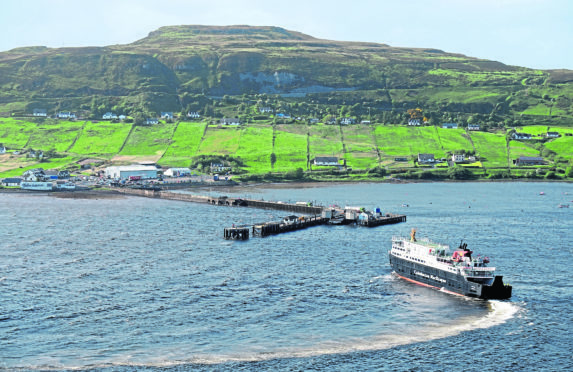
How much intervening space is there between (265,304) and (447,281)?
24805 mm

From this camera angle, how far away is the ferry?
8325 centimetres

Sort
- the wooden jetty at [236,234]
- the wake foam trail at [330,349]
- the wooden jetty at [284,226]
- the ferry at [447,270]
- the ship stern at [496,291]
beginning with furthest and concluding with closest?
the wooden jetty at [284,226]
the wooden jetty at [236,234]
the ferry at [447,270]
the ship stern at [496,291]
the wake foam trail at [330,349]

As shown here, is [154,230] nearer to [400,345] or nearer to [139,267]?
[139,267]

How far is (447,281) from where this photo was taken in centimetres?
8756

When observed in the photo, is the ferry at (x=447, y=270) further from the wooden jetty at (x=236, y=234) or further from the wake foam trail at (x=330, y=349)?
the wooden jetty at (x=236, y=234)

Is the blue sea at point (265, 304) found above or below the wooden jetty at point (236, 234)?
below

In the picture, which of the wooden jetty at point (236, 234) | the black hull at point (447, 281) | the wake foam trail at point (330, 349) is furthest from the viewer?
the wooden jetty at point (236, 234)

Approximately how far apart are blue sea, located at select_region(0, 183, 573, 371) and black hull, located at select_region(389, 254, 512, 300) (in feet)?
4.13

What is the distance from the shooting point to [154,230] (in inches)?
5364

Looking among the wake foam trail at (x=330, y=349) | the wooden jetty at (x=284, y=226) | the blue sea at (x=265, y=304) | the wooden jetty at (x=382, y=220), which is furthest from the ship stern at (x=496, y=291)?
the wooden jetty at (x=382, y=220)

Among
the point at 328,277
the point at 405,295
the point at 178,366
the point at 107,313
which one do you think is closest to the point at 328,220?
the point at 328,277

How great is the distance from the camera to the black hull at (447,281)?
82938 mm

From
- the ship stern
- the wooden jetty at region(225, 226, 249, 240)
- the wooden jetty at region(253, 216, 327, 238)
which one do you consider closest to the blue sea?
the ship stern

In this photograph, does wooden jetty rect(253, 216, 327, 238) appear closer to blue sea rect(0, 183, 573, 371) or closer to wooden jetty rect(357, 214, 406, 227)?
blue sea rect(0, 183, 573, 371)
